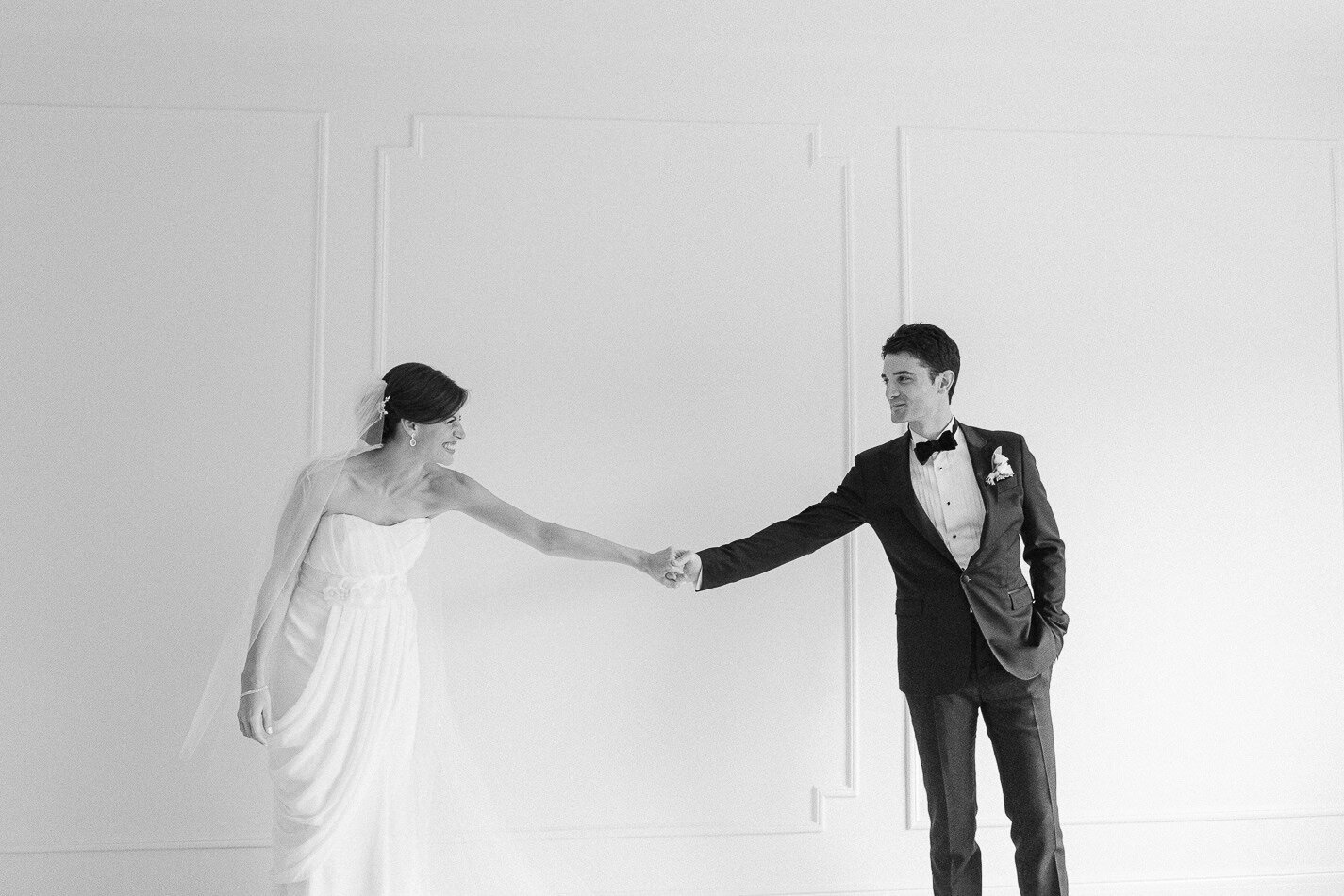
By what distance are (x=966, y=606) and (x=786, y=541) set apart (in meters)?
0.67

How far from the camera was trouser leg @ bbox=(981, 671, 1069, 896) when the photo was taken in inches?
109

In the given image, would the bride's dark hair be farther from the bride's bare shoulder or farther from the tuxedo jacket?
the tuxedo jacket

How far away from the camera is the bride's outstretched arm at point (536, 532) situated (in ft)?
9.56

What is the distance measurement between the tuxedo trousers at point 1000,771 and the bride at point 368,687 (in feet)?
4.44

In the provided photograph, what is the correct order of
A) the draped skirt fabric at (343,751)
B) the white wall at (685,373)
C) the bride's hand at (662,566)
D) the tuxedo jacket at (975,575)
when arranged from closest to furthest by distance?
the draped skirt fabric at (343,751)
the tuxedo jacket at (975,575)
the bride's hand at (662,566)
the white wall at (685,373)

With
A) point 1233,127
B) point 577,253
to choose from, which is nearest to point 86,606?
point 577,253

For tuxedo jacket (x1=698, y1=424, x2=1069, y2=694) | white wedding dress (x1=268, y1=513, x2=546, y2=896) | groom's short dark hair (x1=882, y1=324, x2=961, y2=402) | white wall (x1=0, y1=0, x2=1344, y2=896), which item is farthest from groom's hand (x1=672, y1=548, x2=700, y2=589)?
groom's short dark hair (x1=882, y1=324, x2=961, y2=402)

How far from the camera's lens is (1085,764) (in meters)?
3.65

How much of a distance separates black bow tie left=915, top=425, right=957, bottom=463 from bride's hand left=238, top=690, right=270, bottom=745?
2.13 meters

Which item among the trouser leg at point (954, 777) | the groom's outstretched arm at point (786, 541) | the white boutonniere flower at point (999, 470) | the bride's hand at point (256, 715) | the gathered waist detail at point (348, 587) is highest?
the white boutonniere flower at point (999, 470)

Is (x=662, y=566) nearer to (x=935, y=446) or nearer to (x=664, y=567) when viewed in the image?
(x=664, y=567)

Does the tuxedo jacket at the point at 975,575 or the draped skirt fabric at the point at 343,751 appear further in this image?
the tuxedo jacket at the point at 975,575

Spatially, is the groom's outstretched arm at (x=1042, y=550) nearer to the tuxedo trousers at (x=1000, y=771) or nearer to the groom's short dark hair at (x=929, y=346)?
the tuxedo trousers at (x=1000, y=771)

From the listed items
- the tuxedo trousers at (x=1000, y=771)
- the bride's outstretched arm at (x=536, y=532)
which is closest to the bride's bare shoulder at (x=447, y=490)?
the bride's outstretched arm at (x=536, y=532)
